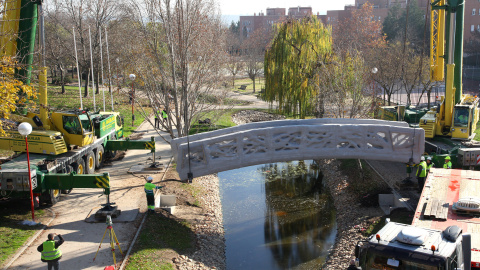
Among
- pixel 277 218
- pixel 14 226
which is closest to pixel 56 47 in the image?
pixel 14 226

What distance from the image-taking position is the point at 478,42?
6034 centimetres

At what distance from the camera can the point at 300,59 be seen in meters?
29.2

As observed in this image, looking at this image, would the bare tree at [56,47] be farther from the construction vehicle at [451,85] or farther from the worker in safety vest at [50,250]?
the worker in safety vest at [50,250]

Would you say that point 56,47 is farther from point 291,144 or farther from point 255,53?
point 291,144

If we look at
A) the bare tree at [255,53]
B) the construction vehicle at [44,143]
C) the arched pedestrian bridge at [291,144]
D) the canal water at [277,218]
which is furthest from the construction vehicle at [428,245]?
the bare tree at [255,53]

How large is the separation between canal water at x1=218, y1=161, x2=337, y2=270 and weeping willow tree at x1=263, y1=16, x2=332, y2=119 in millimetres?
5390

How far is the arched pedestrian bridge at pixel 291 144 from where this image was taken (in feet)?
53.0

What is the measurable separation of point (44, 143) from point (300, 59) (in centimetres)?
1710

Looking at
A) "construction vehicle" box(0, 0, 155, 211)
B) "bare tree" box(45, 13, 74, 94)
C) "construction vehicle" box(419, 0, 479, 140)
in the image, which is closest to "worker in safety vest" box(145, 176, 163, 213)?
"construction vehicle" box(0, 0, 155, 211)

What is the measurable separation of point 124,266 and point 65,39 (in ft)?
123

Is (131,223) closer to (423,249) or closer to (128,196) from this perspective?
(128,196)

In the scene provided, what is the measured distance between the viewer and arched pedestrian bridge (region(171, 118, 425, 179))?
1614 centimetres

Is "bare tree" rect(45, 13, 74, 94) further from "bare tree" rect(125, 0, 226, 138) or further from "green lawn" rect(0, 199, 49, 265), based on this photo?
"green lawn" rect(0, 199, 49, 265)

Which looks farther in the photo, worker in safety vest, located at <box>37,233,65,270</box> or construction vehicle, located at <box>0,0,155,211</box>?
construction vehicle, located at <box>0,0,155,211</box>
